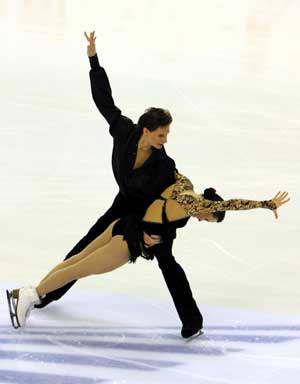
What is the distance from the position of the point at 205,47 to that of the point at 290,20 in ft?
6.51

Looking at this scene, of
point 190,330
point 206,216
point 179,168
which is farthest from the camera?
point 179,168

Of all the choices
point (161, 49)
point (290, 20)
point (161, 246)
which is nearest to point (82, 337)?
point (161, 246)

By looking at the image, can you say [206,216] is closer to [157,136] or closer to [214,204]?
[214,204]

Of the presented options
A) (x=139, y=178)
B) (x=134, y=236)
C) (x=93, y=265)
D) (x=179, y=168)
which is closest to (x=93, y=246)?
(x=93, y=265)

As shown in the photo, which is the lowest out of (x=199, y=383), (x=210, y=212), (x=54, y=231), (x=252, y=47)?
(x=199, y=383)

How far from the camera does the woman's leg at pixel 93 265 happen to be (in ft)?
12.5

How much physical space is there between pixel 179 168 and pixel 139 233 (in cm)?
230

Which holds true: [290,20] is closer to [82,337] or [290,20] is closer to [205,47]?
[205,47]

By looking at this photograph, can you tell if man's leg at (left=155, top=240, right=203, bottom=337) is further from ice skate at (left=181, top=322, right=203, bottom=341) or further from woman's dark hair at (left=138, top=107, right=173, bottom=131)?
woman's dark hair at (left=138, top=107, right=173, bottom=131)

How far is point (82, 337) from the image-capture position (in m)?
3.91

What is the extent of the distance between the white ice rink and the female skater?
0.19 m

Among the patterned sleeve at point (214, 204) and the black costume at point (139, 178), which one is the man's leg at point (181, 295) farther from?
the patterned sleeve at point (214, 204)

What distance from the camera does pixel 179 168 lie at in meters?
6.01

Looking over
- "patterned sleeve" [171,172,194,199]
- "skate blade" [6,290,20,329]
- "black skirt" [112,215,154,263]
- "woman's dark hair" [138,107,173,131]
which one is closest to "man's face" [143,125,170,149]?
"woman's dark hair" [138,107,173,131]
